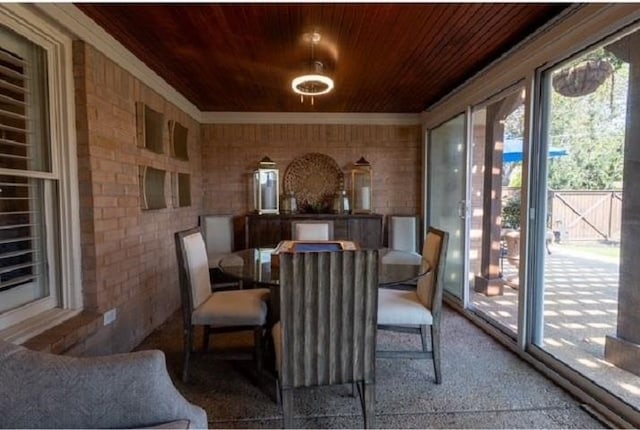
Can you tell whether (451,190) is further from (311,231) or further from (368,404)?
(368,404)

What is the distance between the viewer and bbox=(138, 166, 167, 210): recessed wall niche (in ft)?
9.61

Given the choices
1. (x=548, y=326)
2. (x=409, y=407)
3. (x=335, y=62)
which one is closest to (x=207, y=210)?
(x=335, y=62)

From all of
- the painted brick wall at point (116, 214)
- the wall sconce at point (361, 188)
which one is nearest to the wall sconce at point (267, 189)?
the wall sconce at point (361, 188)

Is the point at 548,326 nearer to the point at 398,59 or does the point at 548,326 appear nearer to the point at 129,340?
the point at 398,59

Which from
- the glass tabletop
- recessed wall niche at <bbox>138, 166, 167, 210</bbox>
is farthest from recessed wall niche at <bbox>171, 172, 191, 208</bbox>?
the glass tabletop

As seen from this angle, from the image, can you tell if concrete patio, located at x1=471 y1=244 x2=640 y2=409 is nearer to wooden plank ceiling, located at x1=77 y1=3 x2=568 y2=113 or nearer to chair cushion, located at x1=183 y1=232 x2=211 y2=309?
wooden plank ceiling, located at x1=77 y1=3 x2=568 y2=113

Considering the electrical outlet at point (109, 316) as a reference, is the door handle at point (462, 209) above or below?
above

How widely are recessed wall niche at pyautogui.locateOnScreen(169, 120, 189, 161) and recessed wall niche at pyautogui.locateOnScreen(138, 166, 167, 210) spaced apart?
16.3 inches

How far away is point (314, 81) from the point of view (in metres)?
2.59

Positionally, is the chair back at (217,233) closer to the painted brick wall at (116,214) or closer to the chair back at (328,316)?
the painted brick wall at (116,214)

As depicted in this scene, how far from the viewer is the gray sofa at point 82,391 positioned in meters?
0.87

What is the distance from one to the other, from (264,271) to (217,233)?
7.97 ft

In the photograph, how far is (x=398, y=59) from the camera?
9.35ft

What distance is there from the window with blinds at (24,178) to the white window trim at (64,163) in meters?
0.04
